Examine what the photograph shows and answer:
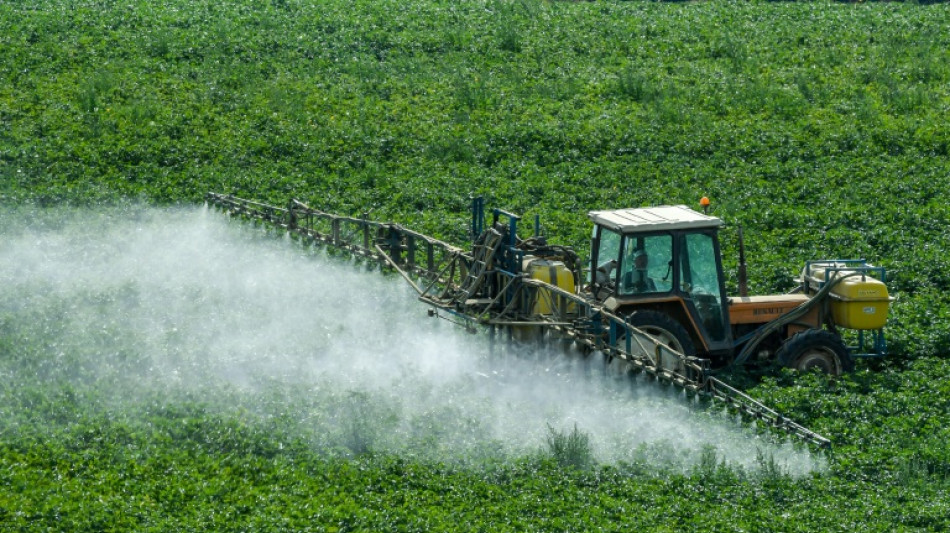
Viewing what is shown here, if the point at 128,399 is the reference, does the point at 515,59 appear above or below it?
above

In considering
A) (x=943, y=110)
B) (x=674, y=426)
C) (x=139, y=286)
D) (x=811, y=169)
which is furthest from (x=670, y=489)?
(x=943, y=110)

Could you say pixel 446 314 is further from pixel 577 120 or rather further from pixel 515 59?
pixel 515 59

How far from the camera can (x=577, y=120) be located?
31422mm

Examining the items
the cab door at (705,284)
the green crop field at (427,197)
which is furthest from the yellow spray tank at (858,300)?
the cab door at (705,284)

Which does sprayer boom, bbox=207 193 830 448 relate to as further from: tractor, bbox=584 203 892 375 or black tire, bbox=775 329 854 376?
black tire, bbox=775 329 854 376

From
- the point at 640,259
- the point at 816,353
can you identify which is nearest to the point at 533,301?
the point at 640,259

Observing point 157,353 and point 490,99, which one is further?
point 490,99

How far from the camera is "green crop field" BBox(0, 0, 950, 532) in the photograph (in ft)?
49.9

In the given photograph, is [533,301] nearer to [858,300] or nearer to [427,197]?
[858,300]

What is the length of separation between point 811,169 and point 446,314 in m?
11.2

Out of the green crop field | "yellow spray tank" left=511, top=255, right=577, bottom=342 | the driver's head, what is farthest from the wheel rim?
"yellow spray tank" left=511, top=255, right=577, bottom=342

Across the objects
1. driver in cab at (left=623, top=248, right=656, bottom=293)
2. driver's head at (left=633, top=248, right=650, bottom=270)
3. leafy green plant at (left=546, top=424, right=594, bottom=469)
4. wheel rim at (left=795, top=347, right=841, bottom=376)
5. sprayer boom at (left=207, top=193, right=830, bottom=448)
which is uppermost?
driver's head at (left=633, top=248, right=650, bottom=270)

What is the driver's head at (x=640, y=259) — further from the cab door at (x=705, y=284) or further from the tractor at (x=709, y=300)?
the cab door at (x=705, y=284)

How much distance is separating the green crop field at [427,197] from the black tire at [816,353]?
1.15 ft
